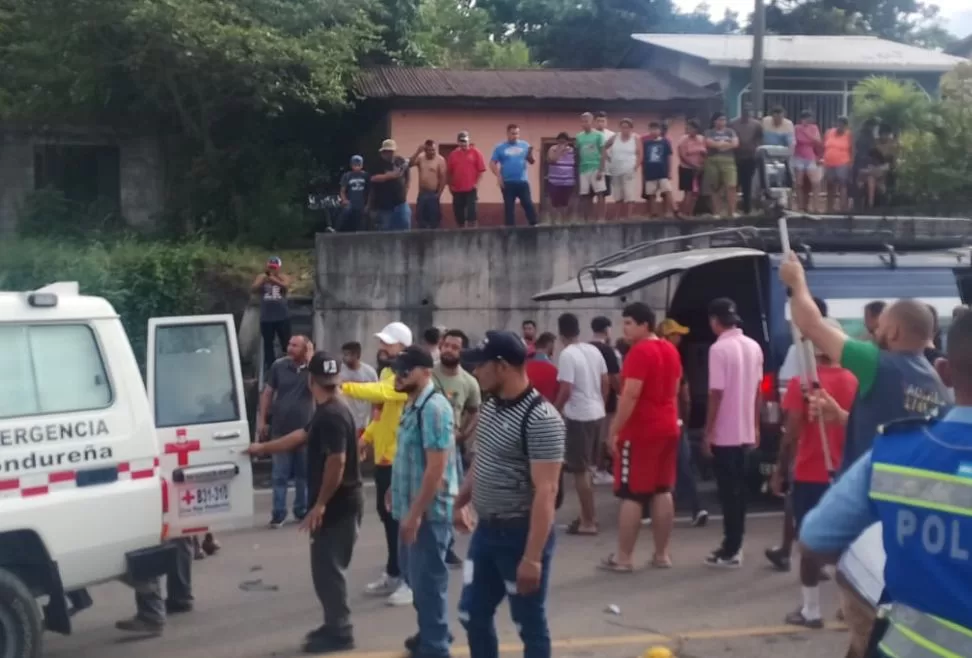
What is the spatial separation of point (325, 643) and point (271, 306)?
8955 mm

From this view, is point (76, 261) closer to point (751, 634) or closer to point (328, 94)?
point (328, 94)

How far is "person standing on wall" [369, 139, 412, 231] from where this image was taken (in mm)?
17031

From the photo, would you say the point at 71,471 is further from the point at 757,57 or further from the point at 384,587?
the point at 757,57

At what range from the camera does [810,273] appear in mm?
11016

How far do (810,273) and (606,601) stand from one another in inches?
172

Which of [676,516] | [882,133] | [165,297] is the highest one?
[882,133]

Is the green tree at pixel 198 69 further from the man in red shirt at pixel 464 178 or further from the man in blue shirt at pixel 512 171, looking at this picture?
the man in blue shirt at pixel 512 171

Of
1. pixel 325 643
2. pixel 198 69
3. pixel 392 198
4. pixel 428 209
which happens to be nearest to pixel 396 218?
pixel 392 198

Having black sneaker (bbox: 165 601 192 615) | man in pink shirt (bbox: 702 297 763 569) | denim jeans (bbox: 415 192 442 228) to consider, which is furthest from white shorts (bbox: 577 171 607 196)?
black sneaker (bbox: 165 601 192 615)

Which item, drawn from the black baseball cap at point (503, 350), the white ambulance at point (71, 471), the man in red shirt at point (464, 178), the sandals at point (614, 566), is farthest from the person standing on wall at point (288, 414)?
the man in red shirt at point (464, 178)

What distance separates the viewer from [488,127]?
22.6 meters

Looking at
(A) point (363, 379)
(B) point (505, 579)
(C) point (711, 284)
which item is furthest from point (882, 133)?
(B) point (505, 579)

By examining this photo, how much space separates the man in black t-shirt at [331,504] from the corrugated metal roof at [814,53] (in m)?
20.5

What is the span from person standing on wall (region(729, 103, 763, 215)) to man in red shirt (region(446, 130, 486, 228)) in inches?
140
